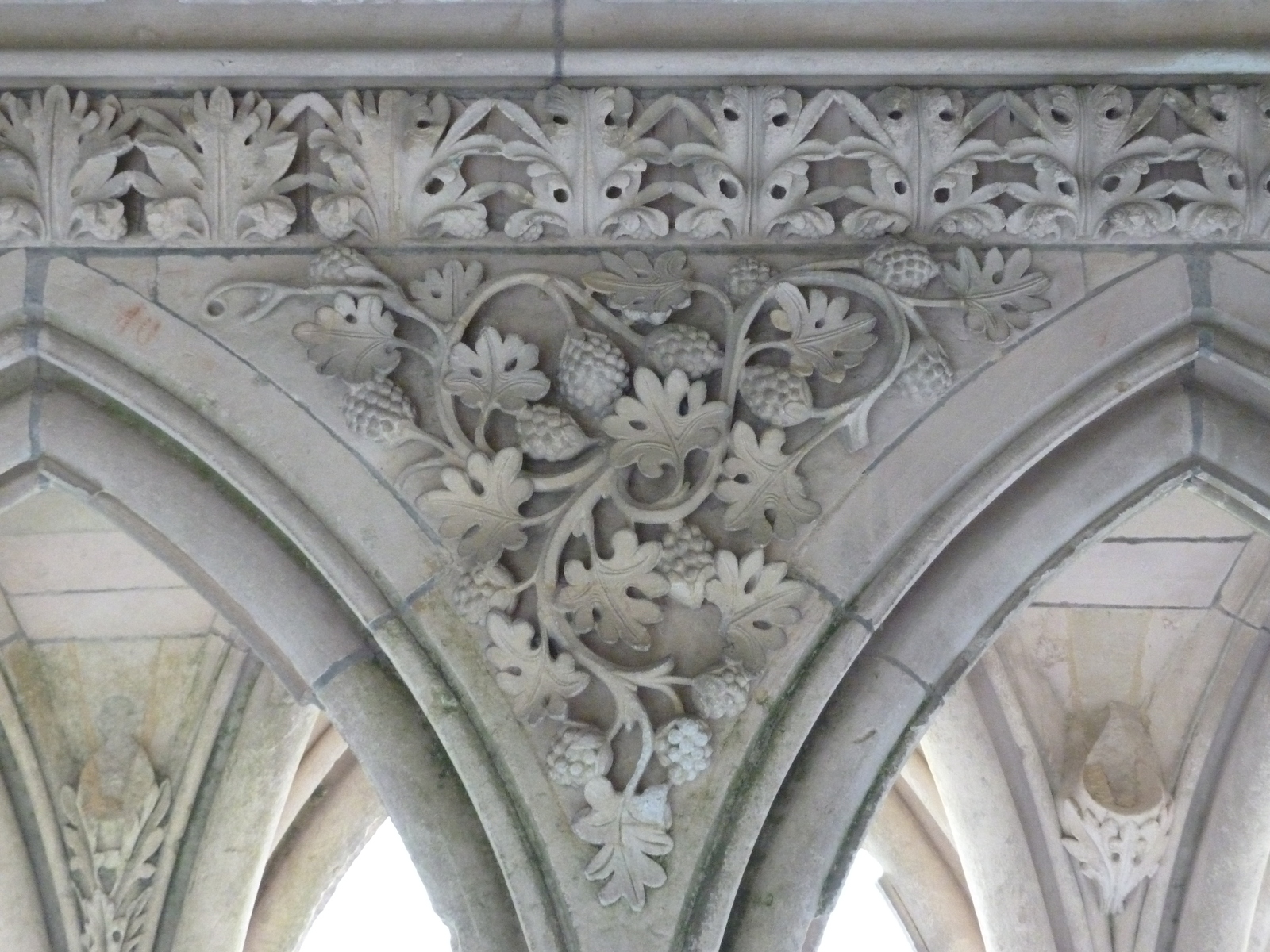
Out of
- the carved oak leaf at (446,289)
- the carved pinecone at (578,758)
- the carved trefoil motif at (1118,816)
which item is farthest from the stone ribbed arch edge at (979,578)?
the carved trefoil motif at (1118,816)

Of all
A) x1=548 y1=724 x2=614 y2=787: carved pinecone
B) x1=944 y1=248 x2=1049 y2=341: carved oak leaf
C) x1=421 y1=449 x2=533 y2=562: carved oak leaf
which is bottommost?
x1=548 y1=724 x2=614 y2=787: carved pinecone

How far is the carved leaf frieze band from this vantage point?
200cm

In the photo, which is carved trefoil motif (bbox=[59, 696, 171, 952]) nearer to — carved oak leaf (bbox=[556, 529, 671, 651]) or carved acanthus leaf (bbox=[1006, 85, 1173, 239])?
carved oak leaf (bbox=[556, 529, 671, 651])

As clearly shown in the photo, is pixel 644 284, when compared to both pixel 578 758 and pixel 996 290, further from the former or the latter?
pixel 578 758

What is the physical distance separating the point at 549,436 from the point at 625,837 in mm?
469

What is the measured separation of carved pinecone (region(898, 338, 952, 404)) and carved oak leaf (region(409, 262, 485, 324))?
1.74 feet

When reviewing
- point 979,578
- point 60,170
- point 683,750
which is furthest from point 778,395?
point 60,170

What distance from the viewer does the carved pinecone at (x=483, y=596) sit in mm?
2025

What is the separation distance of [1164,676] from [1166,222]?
1182mm

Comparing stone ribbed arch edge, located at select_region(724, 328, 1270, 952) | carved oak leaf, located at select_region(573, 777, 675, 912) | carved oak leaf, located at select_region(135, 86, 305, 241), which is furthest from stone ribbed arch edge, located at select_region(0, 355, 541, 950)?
stone ribbed arch edge, located at select_region(724, 328, 1270, 952)

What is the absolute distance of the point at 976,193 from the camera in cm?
218

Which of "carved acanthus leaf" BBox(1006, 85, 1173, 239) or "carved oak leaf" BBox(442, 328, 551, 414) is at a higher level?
"carved acanthus leaf" BBox(1006, 85, 1173, 239)

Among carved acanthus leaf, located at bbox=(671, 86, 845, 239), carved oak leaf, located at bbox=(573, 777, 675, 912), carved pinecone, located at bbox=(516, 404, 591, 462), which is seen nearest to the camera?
carved oak leaf, located at bbox=(573, 777, 675, 912)

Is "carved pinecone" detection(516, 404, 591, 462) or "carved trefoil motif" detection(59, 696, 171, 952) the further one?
"carved trefoil motif" detection(59, 696, 171, 952)
